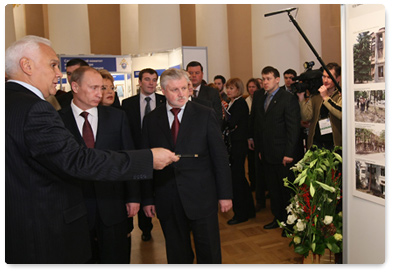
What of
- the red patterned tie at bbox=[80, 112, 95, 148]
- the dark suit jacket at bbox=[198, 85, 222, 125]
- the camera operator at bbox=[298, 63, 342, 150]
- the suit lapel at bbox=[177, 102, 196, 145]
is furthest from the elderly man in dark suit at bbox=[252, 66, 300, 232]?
the red patterned tie at bbox=[80, 112, 95, 148]

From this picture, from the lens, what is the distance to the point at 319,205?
8.39 feet

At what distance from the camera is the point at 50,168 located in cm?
158

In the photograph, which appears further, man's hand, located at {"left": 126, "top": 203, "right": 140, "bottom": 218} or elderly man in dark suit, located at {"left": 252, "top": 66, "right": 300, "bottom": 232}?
elderly man in dark suit, located at {"left": 252, "top": 66, "right": 300, "bottom": 232}

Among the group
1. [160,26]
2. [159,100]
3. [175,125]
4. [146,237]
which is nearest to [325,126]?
[175,125]

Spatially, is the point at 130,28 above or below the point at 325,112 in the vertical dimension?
above

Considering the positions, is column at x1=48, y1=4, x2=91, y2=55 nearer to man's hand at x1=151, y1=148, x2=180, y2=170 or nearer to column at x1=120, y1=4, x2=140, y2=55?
column at x1=120, y1=4, x2=140, y2=55

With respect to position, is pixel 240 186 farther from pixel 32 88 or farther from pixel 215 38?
pixel 215 38

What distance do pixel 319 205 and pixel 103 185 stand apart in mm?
1455

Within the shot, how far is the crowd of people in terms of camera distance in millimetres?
1568

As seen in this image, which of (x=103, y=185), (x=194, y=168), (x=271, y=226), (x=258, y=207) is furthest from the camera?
(x=258, y=207)

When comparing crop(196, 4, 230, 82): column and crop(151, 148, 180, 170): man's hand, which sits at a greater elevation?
crop(196, 4, 230, 82): column

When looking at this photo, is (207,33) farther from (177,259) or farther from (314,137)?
(177,259)

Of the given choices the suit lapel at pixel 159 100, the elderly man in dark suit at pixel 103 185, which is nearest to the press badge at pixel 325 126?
the suit lapel at pixel 159 100

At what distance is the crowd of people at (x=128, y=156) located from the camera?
1.57 m
